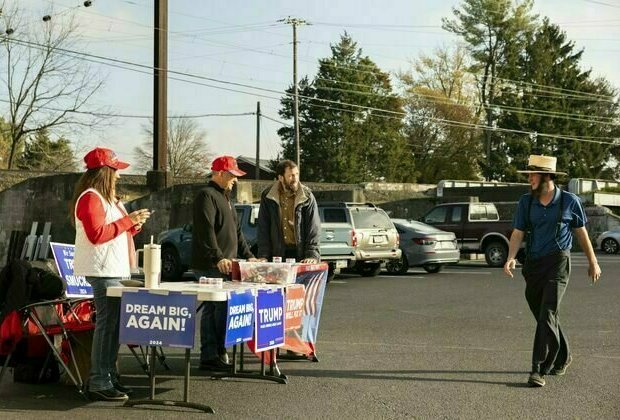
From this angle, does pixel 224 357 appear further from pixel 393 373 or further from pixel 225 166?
pixel 225 166

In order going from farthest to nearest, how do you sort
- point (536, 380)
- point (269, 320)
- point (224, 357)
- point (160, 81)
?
point (160, 81)
point (224, 357)
point (536, 380)
point (269, 320)

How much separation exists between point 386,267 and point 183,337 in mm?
17198

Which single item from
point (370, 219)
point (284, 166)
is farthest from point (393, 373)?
point (370, 219)

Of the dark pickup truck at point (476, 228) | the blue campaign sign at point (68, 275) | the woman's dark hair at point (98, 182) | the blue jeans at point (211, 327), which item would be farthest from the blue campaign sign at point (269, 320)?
the dark pickup truck at point (476, 228)

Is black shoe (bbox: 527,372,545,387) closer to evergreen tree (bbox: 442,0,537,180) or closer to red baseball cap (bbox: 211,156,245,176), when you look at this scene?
red baseball cap (bbox: 211,156,245,176)

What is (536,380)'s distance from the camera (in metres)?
7.74

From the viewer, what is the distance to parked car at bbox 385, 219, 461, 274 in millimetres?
22656

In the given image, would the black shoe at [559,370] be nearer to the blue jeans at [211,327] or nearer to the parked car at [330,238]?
the blue jeans at [211,327]

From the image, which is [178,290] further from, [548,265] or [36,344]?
[548,265]

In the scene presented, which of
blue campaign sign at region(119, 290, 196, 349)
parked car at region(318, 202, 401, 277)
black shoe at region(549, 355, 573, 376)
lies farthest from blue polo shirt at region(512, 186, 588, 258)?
parked car at region(318, 202, 401, 277)

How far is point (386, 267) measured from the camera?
23.6 m

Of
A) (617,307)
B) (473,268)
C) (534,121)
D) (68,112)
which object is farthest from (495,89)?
(617,307)

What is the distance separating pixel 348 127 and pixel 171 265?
48.2m

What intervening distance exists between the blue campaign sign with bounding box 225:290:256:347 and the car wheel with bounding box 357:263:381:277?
49.0 feet
